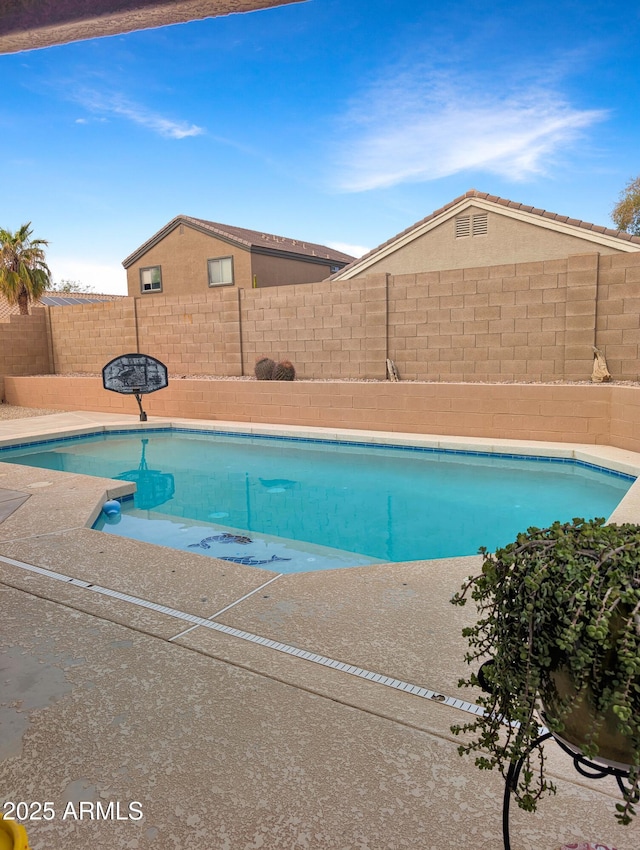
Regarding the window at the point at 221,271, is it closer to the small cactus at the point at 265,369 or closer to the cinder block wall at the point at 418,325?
the cinder block wall at the point at 418,325

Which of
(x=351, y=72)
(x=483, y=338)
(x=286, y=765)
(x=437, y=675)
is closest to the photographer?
(x=286, y=765)

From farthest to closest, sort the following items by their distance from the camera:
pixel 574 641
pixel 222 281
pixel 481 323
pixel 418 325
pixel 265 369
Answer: pixel 222 281 → pixel 265 369 → pixel 418 325 → pixel 481 323 → pixel 574 641

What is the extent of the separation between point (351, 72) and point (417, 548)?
15.1 m

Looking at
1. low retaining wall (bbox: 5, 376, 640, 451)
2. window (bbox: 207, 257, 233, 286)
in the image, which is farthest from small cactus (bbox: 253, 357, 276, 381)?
window (bbox: 207, 257, 233, 286)

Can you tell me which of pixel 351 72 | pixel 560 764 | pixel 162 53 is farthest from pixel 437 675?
pixel 162 53

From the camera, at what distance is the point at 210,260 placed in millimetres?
20453

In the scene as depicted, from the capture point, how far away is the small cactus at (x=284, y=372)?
1184cm

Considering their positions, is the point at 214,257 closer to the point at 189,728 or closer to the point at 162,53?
the point at 162,53

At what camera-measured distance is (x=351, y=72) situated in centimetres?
1658

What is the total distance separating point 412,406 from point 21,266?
14.0 m

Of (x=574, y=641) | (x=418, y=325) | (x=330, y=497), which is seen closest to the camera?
(x=574, y=641)

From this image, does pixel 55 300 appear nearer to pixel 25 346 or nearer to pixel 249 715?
pixel 25 346

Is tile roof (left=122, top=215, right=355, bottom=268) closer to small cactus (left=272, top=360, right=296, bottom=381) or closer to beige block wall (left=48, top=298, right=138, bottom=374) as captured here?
beige block wall (left=48, top=298, right=138, bottom=374)

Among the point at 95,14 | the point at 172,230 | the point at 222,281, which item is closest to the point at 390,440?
the point at 95,14
